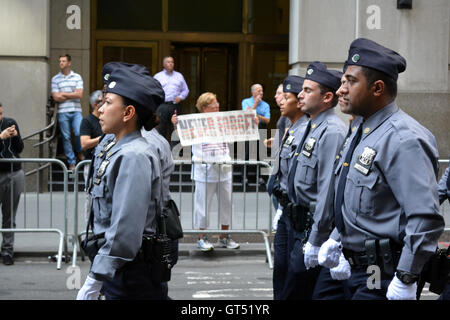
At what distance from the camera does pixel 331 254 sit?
15.3 feet

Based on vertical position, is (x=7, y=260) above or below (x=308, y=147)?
below

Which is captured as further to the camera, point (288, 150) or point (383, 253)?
point (288, 150)

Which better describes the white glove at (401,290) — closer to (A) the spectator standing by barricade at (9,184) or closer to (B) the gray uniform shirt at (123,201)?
(B) the gray uniform shirt at (123,201)

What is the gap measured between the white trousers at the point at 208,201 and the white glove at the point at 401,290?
6.66 m

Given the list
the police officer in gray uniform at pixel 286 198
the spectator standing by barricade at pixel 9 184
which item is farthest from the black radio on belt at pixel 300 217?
the spectator standing by barricade at pixel 9 184

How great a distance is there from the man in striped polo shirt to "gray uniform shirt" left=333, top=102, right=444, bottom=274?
1180cm

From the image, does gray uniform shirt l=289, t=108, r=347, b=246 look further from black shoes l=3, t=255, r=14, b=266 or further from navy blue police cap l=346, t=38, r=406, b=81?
black shoes l=3, t=255, r=14, b=266

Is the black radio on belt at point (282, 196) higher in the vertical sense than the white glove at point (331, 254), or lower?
higher

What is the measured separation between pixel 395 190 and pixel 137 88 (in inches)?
59.7

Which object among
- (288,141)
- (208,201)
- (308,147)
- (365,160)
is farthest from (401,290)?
(208,201)

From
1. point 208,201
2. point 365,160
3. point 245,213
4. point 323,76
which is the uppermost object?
point 323,76

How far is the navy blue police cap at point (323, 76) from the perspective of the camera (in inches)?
255

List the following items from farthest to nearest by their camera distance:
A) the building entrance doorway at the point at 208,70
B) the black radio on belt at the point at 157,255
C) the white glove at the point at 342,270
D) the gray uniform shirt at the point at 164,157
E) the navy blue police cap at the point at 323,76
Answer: the building entrance doorway at the point at 208,70, the navy blue police cap at the point at 323,76, the gray uniform shirt at the point at 164,157, the white glove at the point at 342,270, the black radio on belt at the point at 157,255

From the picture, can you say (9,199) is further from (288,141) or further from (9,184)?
(288,141)
